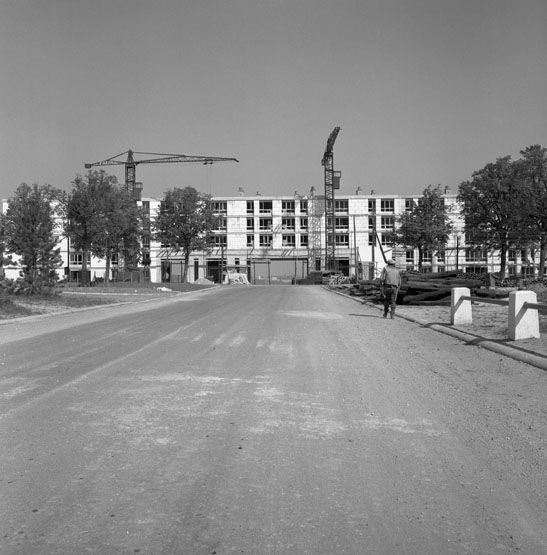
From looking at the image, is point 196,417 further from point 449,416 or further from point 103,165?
point 103,165

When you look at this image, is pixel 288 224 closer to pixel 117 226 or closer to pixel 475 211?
pixel 475 211

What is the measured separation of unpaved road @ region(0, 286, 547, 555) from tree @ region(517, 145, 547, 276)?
117ft

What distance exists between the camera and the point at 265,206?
Answer: 97750mm

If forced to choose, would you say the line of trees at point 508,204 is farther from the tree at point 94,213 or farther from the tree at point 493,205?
the tree at point 94,213

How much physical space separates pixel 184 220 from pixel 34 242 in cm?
4217

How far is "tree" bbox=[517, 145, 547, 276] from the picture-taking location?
41.1 metres

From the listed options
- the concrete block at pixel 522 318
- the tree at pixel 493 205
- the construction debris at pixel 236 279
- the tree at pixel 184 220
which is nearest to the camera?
the concrete block at pixel 522 318

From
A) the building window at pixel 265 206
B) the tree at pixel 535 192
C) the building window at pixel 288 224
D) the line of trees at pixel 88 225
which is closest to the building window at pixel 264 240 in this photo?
the building window at pixel 288 224

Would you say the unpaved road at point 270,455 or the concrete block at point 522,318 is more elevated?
the concrete block at point 522,318

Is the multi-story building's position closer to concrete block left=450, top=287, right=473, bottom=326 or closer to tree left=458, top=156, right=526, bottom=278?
tree left=458, top=156, right=526, bottom=278

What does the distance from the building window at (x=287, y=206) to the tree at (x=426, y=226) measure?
4012 cm

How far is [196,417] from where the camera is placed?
18.2 ft

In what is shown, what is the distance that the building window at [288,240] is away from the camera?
319ft

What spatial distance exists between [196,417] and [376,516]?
253 centimetres
